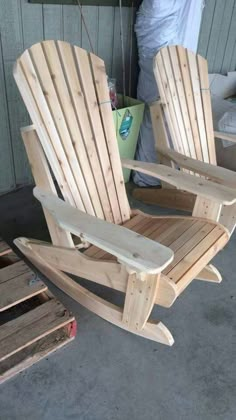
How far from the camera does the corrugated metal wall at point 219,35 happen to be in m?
3.03

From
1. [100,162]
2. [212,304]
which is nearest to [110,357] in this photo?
[212,304]

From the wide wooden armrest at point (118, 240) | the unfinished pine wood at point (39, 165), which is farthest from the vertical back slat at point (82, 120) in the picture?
the wide wooden armrest at point (118, 240)

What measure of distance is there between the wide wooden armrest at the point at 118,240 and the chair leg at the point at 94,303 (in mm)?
356

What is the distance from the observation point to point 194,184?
1.53m

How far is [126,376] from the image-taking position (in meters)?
1.33

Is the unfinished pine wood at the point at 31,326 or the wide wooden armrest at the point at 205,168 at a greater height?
the wide wooden armrest at the point at 205,168

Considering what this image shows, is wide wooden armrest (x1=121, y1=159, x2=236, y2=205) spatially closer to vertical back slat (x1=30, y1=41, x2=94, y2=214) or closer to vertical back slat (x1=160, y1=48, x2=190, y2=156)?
vertical back slat (x1=30, y1=41, x2=94, y2=214)

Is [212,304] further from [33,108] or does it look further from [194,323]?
[33,108]

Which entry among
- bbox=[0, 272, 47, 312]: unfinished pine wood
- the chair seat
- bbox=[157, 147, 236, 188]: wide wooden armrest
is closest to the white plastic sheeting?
bbox=[157, 147, 236, 188]: wide wooden armrest

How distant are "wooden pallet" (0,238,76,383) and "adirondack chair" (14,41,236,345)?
0.47ft

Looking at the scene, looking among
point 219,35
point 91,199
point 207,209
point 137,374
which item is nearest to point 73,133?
point 91,199

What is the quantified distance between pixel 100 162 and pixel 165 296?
727 mm

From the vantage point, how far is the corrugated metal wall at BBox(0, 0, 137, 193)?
6.68 feet

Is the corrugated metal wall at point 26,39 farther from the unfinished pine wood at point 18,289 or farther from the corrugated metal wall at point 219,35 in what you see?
the unfinished pine wood at point 18,289
